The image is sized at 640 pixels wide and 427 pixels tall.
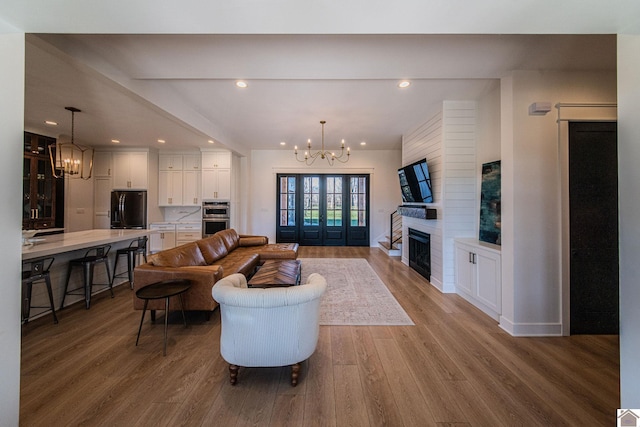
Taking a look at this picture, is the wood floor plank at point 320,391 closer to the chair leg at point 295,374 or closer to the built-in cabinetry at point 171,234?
the chair leg at point 295,374

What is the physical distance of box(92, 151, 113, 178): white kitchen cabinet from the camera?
6395 millimetres

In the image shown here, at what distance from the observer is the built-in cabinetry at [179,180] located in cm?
675

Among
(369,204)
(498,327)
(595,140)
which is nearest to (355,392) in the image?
(498,327)

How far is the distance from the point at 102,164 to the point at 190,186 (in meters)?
2.25

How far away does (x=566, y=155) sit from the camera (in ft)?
8.43

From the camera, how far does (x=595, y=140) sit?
2.55 metres

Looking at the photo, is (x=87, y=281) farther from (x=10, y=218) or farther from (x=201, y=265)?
(x=10, y=218)

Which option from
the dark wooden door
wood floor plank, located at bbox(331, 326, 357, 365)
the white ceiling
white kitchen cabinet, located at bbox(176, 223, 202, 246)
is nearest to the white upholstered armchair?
wood floor plank, located at bbox(331, 326, 357, 365)

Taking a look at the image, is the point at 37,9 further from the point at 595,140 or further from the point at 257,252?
the point at 595,140

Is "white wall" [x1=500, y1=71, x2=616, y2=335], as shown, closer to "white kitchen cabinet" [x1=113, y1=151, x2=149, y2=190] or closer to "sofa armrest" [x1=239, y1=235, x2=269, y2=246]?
"sofa armrest" [x1=239, y1=235, x2=269, y2=246]

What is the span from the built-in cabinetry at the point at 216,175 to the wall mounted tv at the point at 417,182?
179 inches

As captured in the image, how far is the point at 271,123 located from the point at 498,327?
4854 millimetres

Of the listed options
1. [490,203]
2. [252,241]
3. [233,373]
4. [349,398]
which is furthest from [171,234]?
[490,203]

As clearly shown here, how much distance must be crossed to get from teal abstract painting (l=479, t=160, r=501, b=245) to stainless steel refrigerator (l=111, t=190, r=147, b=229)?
299 inches
